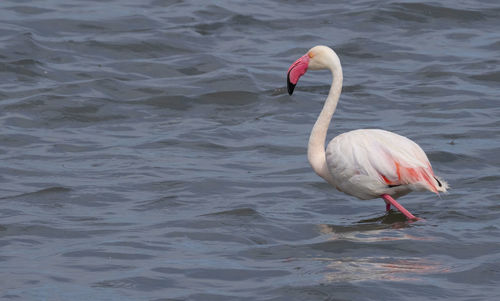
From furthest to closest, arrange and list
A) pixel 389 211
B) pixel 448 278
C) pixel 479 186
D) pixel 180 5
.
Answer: pixel 180 5 → pixel 479 186 → pixel 389 211 → pixel 448 278

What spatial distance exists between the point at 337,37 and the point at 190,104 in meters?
3.73

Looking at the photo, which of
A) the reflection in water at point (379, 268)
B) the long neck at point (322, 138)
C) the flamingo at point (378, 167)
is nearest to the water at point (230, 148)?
the reflection in water at point (379, 268)

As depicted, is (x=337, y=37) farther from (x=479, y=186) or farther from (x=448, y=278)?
(x=448, y=278)

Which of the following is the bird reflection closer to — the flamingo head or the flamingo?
the flamingo

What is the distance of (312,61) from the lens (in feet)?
28.7

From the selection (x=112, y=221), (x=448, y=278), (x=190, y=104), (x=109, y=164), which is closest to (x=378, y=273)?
(x=448, y=278)

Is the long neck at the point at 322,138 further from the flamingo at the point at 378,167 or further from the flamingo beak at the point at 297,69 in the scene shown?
the flamingo beak at the point at 297,69

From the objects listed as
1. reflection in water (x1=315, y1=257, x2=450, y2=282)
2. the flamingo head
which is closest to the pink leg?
reflection in water (x1=315, y1=257, x2=450, y2=282)

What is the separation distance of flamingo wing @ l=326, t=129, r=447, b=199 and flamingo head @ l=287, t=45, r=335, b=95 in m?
0.80

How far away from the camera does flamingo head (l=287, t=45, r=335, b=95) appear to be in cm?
869

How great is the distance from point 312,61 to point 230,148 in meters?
2.15

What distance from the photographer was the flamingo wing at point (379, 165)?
8.05 meters

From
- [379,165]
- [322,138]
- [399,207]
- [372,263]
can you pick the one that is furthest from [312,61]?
[372,263]

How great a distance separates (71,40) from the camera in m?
14.7
